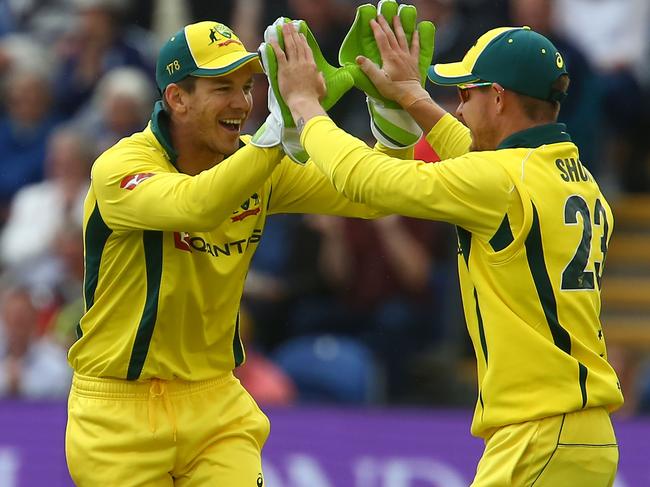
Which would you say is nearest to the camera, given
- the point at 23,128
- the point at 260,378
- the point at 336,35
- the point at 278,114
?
the point at 278,114

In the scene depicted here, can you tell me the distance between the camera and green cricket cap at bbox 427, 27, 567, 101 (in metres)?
4.33

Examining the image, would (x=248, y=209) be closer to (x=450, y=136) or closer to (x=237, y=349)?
(x=237, y=349)

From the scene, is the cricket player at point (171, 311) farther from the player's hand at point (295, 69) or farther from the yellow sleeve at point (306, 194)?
the player's hand at point (295, 69)

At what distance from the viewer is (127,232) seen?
15.2 ft

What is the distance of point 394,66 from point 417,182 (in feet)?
2.00

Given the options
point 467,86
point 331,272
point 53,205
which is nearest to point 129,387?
point 467,86

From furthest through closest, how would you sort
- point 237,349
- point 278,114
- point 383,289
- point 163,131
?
point 383,289 → point 237,349 → point 163,131 → point 278,114

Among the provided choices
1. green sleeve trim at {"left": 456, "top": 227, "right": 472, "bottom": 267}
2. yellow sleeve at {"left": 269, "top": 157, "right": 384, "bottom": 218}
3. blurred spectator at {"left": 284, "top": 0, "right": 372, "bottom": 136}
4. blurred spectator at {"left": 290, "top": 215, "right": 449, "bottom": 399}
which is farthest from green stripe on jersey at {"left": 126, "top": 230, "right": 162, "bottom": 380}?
blurred spectator at {"left": 284, "top": 0, "right": 372, "bottom": 136}

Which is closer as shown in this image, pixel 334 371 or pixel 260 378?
pixel 260 378

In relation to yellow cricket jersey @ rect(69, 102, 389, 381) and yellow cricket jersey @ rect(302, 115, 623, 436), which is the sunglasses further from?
yellow cricket jersey @ rect(69, 102, 389, 381)

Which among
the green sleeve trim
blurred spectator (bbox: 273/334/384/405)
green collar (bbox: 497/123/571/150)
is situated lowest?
blurred spectator (bbox: 273/334/384/405)

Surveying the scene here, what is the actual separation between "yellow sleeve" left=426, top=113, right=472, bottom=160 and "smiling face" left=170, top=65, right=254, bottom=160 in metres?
0.67

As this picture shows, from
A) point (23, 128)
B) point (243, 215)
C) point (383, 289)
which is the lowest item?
point (383, 289)

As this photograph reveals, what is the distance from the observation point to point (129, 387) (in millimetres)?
4715
